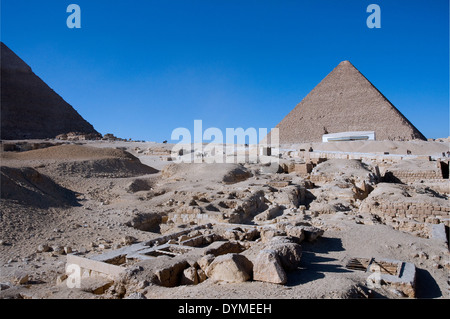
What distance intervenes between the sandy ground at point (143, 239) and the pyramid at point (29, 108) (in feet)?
113

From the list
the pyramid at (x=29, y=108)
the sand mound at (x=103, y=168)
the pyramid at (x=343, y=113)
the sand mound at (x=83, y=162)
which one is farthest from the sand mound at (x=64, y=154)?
the pyramid at (x=343, y=113)

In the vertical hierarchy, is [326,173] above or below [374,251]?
above

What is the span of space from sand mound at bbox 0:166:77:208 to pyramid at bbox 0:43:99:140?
3502 centimetres

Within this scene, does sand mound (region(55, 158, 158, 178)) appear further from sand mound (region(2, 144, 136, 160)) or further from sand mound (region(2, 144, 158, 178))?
sand mound (region(2, 144, 136, 160))

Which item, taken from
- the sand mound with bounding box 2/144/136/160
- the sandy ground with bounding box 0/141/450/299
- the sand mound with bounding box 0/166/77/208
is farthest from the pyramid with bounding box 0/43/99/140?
the sand mound with bounding box 0/166/77/208

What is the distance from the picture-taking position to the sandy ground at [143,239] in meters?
3.70

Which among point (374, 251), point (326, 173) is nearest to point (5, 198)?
point (374, 251)

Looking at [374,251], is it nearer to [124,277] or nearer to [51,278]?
[124,277]

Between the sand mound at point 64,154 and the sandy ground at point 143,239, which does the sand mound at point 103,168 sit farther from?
the sand mound at point 64,154

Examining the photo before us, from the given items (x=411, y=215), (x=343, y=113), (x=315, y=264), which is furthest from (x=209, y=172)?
(x=343, y=113)

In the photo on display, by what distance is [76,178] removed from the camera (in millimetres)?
13633

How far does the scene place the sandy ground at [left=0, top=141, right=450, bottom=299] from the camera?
370cm
